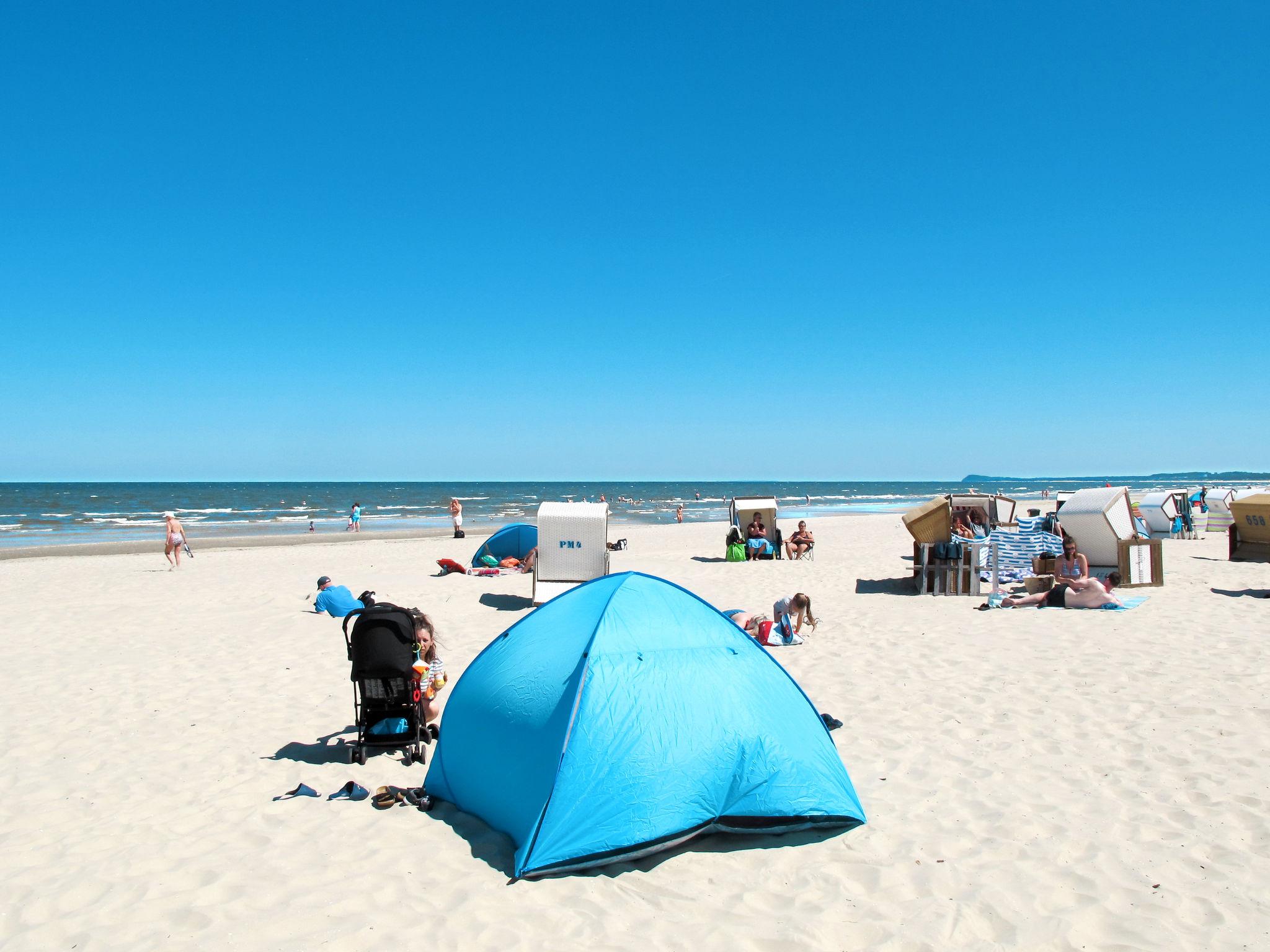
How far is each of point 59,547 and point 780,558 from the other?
24.0m

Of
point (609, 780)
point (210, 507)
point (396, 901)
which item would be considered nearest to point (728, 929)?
point (609, 780)

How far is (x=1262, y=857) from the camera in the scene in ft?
14.1

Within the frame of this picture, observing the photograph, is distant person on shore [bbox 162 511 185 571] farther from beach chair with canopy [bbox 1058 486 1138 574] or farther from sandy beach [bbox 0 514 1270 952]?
beach chair with canopy [bbox 1058 486 1138 574]

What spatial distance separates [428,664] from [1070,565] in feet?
34.2

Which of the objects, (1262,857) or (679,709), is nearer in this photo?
(1262,857)

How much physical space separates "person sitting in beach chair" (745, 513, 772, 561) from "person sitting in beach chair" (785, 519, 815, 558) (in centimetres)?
48

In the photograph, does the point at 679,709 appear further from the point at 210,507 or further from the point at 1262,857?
the point at 210,507

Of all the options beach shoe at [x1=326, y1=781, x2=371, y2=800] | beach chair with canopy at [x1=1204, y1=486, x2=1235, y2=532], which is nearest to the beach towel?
beach shoe at [x1=326, y1=781, x2=371, y2=800]

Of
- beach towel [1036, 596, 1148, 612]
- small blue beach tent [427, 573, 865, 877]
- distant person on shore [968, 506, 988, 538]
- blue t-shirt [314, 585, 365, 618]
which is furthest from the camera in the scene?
distant person on shore [968, 506, 988, 538]

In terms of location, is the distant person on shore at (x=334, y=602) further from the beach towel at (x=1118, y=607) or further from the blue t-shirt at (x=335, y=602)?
the beach towel at (x=1118, y=607)

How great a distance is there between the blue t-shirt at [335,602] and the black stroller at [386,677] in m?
6.10

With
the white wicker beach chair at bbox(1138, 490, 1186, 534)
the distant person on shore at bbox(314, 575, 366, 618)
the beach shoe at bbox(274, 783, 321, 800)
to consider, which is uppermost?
the white wicker beach chair at bbox(1138, 490, 1186, 534)

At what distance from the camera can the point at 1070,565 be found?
1245 cm

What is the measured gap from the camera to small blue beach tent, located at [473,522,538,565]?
17219 millimetres
